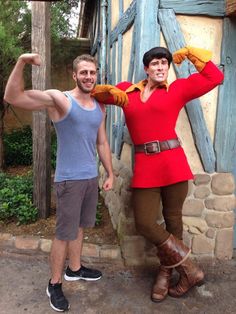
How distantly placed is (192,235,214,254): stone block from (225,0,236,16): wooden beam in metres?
2.02

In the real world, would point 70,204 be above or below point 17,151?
above

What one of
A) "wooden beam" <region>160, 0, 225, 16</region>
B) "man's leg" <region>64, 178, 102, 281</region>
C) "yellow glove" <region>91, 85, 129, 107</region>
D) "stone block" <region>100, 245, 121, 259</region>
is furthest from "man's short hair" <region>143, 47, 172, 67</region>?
"stone block" <region>100, 245, 121, 259</region>

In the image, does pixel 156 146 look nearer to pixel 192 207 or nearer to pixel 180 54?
pixel 180 54

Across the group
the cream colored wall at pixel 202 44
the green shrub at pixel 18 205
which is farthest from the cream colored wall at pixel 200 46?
the green shrub at pixel 18 205

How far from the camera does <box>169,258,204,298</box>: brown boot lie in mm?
2928

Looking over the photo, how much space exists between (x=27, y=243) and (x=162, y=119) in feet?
6.49

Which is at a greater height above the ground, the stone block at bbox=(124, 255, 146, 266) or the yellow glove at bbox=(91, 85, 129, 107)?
the yellow glove at bbox=(91, 85, 129, 107)

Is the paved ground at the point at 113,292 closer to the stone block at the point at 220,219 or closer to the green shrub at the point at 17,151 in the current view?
the stone block at the point at 220,219

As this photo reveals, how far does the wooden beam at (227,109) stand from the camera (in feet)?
10.3

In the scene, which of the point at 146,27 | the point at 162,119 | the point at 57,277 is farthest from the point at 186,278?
the point at 146,27

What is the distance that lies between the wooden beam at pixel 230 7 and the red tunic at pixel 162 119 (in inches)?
21.7

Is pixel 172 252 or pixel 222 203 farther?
pixel 222 203

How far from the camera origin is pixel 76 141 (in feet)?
8.72

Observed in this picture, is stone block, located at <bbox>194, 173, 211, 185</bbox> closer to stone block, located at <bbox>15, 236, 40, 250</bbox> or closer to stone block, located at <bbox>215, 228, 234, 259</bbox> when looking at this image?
stone block, located at <bbox>215, 228, 234, 259</bbox>
